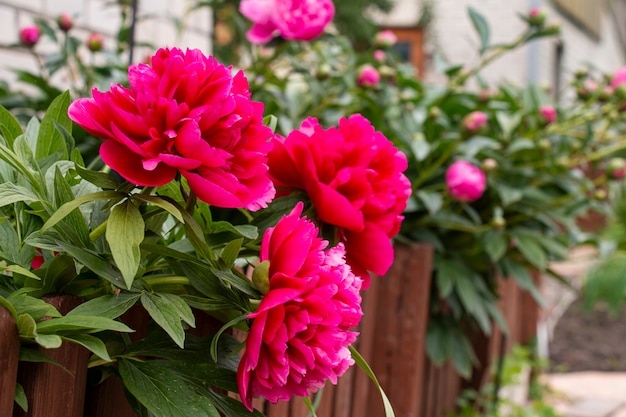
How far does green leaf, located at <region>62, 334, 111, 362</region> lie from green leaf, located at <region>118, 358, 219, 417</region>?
56 mm

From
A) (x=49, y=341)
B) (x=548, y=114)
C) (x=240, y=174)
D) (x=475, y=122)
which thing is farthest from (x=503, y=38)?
(x=49, y=341)

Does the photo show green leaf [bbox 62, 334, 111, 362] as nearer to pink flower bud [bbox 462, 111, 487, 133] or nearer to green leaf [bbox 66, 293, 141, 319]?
green leaf [bbox 66, 293, 141, 319]

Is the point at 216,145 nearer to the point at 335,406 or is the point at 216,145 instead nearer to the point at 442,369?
the point at 335,406

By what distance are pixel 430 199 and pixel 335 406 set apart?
0.47 meters

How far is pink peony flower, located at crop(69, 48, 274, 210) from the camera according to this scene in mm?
581

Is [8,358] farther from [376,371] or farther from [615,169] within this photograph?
[615,169]

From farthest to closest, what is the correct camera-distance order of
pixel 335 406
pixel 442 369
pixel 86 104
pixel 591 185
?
pixel 442 369
pixel 591 185
pixel 335 406
pixel 86 104

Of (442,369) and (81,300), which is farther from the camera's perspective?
(442,369)

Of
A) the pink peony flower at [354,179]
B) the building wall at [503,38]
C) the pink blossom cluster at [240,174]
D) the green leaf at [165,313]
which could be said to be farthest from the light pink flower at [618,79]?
the building wall at [503,38]

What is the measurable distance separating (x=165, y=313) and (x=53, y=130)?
0.24 meters

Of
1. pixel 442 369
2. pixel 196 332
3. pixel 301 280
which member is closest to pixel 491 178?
pixel 442 369

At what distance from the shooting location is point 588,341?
185 inches

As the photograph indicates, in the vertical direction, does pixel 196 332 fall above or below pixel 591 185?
below

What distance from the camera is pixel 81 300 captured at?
680mm
